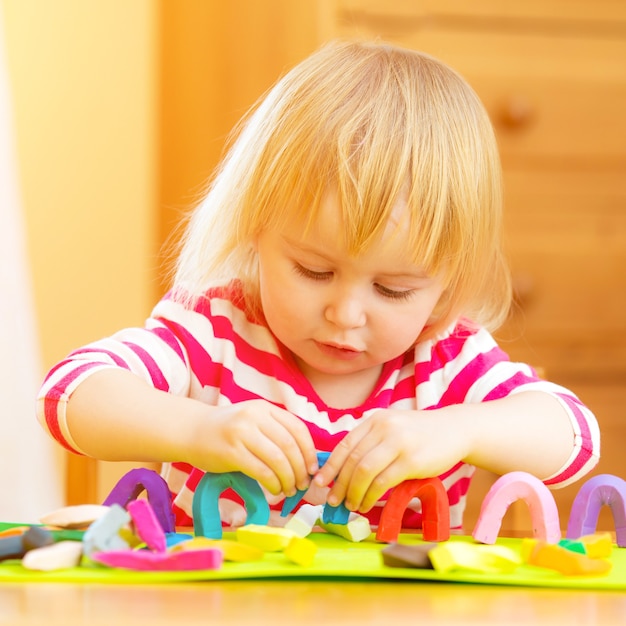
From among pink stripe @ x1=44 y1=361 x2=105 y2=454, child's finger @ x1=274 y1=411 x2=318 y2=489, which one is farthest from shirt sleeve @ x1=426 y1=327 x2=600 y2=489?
pink stripe @ x1=44 y1=361 x2=105 y2=454

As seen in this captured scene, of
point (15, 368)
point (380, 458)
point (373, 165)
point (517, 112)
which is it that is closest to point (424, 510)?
point (380, 458)

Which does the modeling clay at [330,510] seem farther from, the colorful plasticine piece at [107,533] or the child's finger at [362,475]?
the colorful plasticine piece at [107,533]

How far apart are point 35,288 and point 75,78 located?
0.41 m

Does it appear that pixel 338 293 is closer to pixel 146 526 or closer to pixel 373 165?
pixel 373 165

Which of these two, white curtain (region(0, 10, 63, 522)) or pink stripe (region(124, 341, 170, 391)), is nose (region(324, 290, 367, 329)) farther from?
white curtain (region(0, 10, 63, 522))

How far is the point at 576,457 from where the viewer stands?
0.79m

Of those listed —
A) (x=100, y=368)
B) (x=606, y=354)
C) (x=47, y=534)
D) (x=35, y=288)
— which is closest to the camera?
(x=47, y=534)

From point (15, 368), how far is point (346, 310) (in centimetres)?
115

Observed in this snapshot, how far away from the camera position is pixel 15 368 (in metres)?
1.77

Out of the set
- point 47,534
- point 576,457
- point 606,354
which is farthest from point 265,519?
point 606,354

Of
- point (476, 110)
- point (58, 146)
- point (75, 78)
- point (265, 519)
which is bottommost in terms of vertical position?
point (265, 519)

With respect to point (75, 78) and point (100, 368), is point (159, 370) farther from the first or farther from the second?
point (75, 78)

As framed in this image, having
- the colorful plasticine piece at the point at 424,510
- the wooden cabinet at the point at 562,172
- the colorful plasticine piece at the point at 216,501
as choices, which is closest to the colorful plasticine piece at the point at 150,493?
the colorful plasticine piece at the point at 216,501

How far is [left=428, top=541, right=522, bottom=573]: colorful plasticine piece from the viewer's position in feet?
1.76
